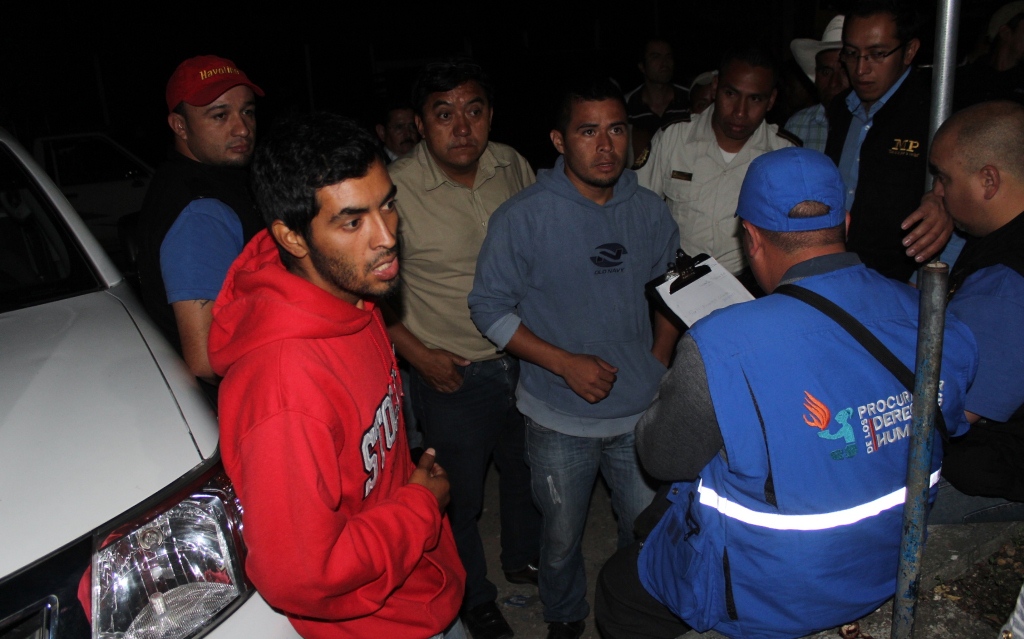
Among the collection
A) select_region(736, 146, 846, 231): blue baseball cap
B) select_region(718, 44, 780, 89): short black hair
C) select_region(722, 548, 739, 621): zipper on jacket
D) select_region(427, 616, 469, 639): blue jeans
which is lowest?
select_region(427, 616, 469, 639): blue jeans

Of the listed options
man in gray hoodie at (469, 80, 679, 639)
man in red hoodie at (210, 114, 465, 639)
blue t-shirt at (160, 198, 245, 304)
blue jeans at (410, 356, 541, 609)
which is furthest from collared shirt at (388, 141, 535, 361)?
man in red hoodie at (210, 114, 465, 639)

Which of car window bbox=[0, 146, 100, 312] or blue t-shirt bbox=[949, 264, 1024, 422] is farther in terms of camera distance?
car window bbox=[0, 146, 100, 312]

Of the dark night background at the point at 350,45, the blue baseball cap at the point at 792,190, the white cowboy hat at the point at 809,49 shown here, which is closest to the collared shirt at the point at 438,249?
the blue baseball cap at the point at 792,190

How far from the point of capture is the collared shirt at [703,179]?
12.3ft

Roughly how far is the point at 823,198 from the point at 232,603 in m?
1.76

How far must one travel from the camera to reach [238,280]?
5.94 ft

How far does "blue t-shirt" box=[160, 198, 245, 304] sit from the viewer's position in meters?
2.45

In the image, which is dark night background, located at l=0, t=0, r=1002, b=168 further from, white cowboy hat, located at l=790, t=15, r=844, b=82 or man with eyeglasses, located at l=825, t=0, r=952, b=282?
man with eyeglasses, located at l=825, t=0, r=952, b=282

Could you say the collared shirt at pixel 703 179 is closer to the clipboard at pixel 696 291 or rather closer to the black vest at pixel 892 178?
the black vest at pixel 892 178

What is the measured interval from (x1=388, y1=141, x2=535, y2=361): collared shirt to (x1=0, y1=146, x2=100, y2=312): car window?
47.5 inches

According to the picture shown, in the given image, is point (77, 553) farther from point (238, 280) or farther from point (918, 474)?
point (918, 474)

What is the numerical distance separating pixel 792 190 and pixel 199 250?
6.03 ft

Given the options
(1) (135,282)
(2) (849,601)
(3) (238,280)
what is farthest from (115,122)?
(2) (849,601)

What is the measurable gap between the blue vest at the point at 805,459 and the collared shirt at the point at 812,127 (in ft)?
8.34
